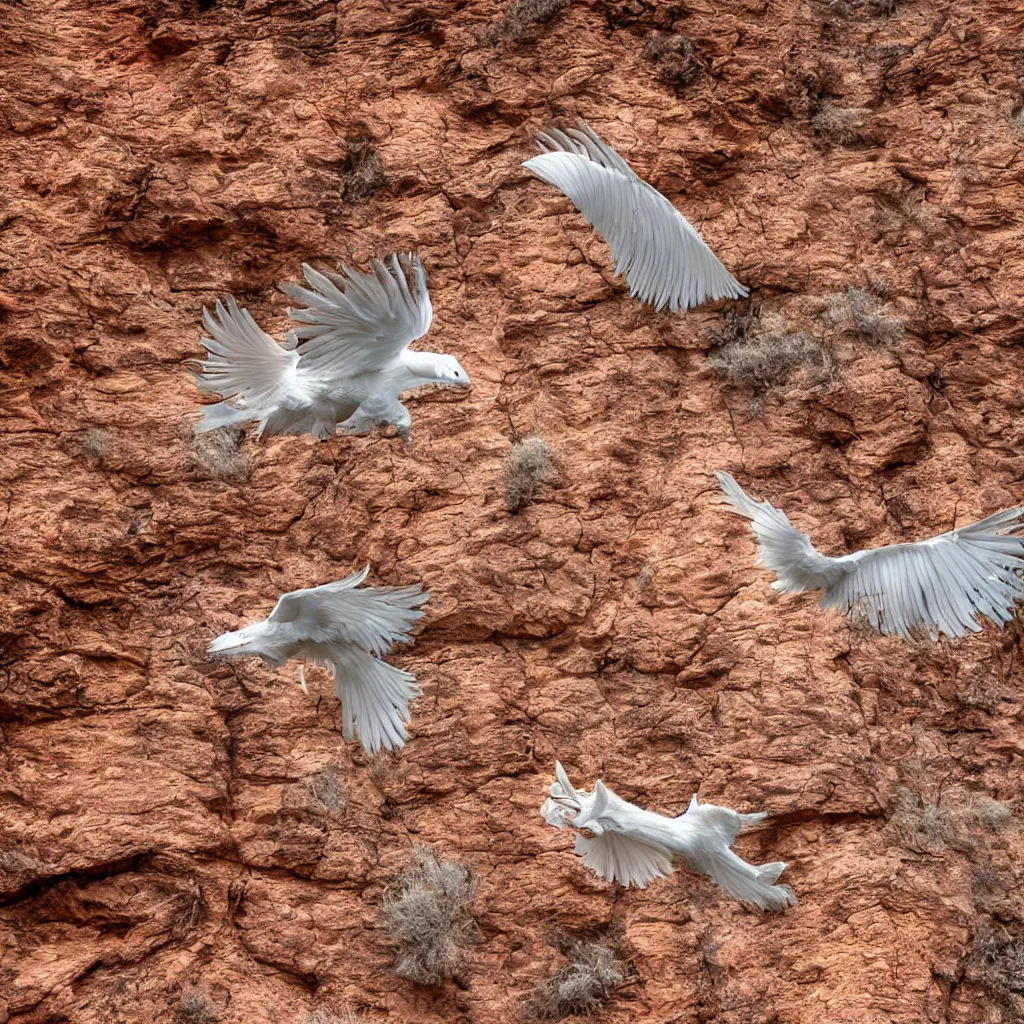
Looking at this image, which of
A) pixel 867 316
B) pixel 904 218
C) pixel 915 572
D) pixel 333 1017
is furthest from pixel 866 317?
pixel 333 1017


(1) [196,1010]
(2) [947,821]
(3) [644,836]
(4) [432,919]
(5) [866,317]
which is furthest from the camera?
(5) [866,317]

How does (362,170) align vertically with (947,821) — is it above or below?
above

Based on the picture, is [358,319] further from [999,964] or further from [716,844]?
[999,964]

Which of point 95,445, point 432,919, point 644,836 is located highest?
point 95,445

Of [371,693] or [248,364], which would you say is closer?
[248,364]

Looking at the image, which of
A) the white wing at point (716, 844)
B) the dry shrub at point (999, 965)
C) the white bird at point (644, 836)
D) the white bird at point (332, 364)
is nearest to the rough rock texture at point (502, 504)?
the dry shrub at point (999, 965)

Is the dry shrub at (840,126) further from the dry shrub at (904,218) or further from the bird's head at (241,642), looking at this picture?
the bird's head at (241,642)
